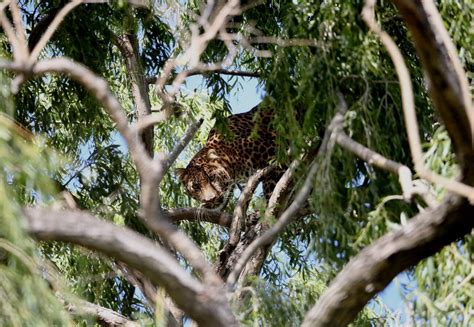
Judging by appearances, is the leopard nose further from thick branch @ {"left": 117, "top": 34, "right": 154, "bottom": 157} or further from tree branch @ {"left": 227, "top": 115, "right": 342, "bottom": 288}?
tree branch @ {"left": 227, "top": 115, "right": 342, "bottom": 288}

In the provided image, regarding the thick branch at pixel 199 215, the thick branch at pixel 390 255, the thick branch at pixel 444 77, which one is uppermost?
the thick branch at pixel 199 215

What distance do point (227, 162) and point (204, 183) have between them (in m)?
0.30

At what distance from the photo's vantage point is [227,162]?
927 cm

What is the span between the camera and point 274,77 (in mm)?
5551

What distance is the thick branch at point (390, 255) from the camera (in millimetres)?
3695

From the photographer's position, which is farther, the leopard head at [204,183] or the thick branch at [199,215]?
the leopard head at [204,183]

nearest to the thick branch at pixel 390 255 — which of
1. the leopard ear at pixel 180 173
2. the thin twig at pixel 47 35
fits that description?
the thin twig at pixel 47 35

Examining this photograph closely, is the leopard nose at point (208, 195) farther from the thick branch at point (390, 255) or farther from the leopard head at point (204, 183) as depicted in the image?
the thick branch at point (390, 255)

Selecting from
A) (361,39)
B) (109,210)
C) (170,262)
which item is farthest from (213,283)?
(109,210)

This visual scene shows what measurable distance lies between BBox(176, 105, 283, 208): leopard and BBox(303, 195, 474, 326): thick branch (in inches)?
200

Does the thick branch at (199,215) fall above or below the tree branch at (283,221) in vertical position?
above

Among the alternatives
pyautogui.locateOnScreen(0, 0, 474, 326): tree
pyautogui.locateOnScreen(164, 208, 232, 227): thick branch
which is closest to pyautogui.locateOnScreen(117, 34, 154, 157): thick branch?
pyautogui.locateOnScreen(0, 0, 474, 326): tree

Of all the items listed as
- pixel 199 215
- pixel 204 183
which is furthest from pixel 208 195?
pixel 199 215

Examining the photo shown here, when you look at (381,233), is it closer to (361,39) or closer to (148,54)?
(361,39)
